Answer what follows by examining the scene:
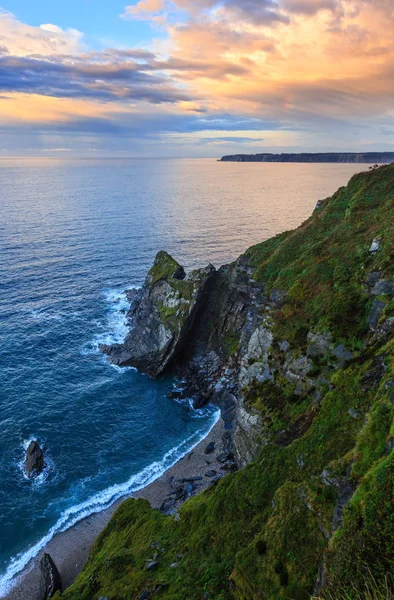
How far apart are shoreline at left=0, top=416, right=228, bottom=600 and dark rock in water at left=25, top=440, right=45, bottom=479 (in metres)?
8.16

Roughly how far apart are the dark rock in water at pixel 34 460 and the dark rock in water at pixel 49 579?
1094cm

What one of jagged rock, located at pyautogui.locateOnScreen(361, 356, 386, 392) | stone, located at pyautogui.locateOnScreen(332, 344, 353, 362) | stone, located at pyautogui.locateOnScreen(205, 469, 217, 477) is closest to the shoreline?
stone, located at pyautogui.locateOnScreen(205, 469, 217, 477)

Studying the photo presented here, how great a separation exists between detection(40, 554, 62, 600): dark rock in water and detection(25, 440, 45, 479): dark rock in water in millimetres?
10940

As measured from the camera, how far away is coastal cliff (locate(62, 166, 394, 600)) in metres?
19.6

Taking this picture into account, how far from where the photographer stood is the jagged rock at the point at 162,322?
64.8 metres

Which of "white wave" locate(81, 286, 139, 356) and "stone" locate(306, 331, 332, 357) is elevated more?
"stone" locate(306, 331, 332, 357)

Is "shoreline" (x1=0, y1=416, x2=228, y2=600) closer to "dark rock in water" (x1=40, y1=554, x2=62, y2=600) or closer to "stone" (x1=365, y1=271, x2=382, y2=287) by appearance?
"dark rock in water" (x1=40, y1=554, x2=62, y2=600)

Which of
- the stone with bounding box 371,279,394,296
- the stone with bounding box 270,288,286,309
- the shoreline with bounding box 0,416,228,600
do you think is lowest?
the shoreline with bounding box 0,416,228,600

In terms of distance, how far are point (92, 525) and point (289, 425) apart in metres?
23.5

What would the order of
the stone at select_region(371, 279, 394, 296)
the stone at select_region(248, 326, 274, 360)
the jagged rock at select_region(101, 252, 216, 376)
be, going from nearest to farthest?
1. the stone at select_region(371, 279, 394, 296)
2. the stone at select_region(248, 326, 274, 360)
3. the jagged rock at select_region(101, 252, 216, 376)

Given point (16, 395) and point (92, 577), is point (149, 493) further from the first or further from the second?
→ point (16, 395)

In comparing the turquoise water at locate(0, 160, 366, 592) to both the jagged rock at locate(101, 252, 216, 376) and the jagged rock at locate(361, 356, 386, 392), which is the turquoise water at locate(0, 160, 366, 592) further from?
the jagged rock at locate(361, 356, 386, 392)

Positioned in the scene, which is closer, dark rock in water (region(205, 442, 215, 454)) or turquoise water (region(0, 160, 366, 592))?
Answer: turquoise water (region(0, 160, 366, 592))

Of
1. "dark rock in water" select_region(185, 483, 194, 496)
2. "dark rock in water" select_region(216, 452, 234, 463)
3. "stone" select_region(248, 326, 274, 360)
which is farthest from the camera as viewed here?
"dark rock in water" select_region(216, 452, 234, 463)
